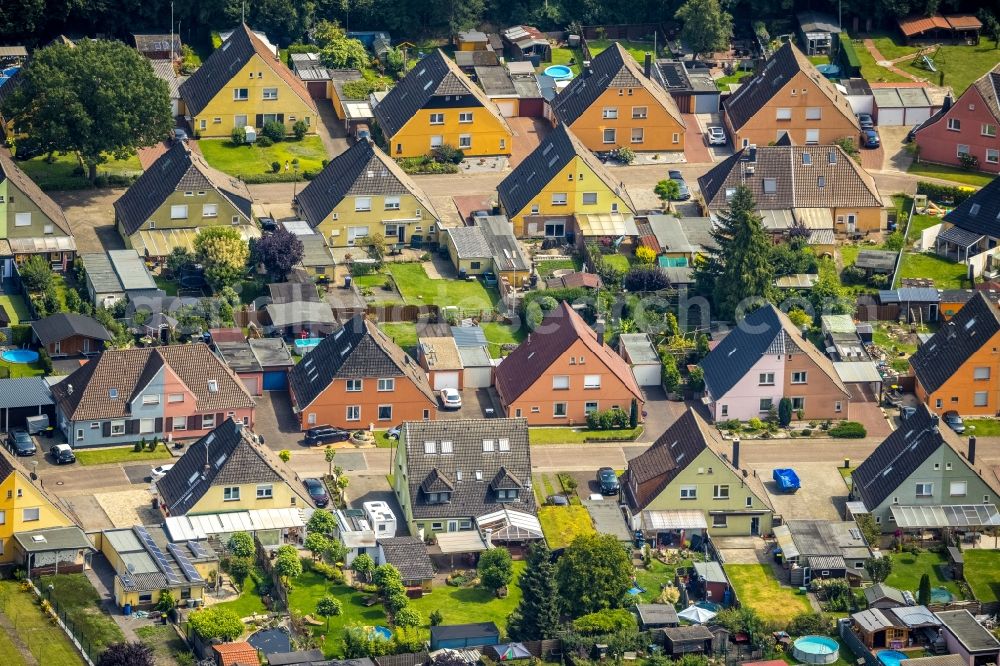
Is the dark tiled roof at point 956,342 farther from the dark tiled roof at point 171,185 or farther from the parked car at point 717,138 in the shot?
the dark tiled roof at point 171,185

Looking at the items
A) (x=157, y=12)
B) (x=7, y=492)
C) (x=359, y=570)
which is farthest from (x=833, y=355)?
(x=157, y=12)

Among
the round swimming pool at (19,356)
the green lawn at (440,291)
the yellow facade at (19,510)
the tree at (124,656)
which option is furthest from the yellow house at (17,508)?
the green lawn at (440,291)

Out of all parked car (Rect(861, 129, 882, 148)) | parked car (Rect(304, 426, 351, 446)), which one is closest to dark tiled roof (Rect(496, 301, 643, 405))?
parked car (Rect(304, 426, 351, 446))

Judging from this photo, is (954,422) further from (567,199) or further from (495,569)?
(567,199)

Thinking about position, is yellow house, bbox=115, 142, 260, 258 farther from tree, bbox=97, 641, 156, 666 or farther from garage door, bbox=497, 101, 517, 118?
tree, bbox=97, 641, 156, 666

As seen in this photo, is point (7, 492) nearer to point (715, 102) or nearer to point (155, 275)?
point (155, 275)

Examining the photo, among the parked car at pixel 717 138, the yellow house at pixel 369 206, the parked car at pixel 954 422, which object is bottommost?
the parked car at pixel 954 422

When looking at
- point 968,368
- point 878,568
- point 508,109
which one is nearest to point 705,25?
point 508,109
